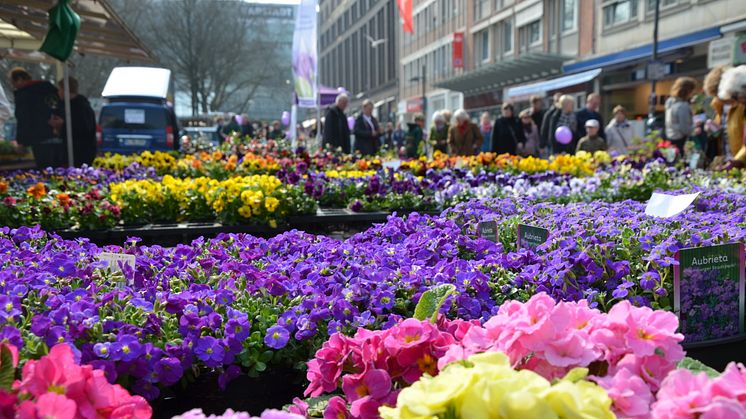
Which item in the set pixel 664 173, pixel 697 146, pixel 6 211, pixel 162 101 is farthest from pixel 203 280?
pixel 162 101

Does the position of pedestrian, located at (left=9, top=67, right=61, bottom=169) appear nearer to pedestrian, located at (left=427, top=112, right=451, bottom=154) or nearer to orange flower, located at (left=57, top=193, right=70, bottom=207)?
orange flower, located at (left=57, top=193, right=70, bottom=207)

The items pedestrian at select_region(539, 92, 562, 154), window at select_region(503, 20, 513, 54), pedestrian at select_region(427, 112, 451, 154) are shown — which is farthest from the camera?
window at select_region(503, 20, 513, 54)

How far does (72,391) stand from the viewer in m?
1.17

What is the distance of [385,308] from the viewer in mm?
2209

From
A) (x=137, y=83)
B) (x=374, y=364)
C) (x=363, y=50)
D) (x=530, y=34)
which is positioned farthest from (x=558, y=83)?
(x=363, y=50)

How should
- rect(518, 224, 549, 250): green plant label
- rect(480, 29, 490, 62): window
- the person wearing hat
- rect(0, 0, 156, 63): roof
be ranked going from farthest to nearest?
rect(480, 29, 490, 62): window
the person wearing hat
rect(0, 0, 156, 63): roof
rect(518, 224, 549, 250): green plant label

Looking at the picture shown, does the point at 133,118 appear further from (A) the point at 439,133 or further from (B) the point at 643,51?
(B) the point at 643,51

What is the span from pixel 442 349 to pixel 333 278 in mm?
931

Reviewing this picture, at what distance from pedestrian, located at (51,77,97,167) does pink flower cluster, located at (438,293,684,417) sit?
8511 mm

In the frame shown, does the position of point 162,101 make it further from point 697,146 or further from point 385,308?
point 385,308

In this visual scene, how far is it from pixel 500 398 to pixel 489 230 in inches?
86.5

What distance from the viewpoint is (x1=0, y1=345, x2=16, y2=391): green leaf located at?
1225 mm

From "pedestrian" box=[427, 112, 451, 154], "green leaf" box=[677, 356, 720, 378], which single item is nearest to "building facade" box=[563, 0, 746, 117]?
"pedestrian" box=[427, 112, 451, 154]

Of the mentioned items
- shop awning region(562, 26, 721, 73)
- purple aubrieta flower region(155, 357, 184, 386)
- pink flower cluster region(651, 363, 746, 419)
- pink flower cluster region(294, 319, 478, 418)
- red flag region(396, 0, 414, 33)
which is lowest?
purple aubrieta flower region(155, 357, 184, 386)
